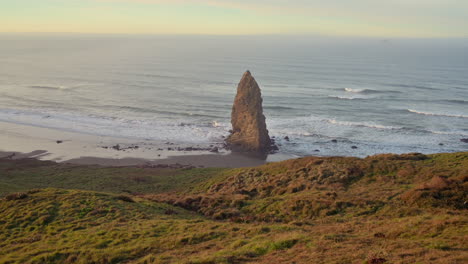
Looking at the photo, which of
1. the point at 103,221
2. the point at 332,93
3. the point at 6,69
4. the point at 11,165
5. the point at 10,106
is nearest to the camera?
the point at 103,221

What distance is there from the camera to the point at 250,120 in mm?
→ 56312

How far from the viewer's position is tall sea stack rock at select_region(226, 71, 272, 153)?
56000mm

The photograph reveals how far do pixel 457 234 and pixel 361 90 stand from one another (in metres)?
94.1

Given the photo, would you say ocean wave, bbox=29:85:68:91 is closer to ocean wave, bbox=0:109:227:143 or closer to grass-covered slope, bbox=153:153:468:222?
ocean wave, bbox=0:109:227:143

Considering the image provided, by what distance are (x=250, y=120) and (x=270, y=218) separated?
3506 cm

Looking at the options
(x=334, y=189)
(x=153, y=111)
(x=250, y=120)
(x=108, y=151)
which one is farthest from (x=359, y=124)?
(x=334, y=189)

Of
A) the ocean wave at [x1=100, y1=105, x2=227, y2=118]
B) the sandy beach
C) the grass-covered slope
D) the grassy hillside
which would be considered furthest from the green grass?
the ocean wave at [x1=100, y1=105, x2=227, y2=118]

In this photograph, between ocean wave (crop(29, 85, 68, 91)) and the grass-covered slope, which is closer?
the grass-covered slope

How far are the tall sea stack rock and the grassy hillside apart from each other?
817 inches

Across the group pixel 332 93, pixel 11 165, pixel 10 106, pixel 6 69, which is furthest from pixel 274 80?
pixel 6 69

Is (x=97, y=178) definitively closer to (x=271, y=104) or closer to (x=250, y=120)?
(x=250, y=120)

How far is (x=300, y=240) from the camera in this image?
15664 millimetres

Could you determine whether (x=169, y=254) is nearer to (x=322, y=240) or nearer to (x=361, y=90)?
(x=322, y=240)

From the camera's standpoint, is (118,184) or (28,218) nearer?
(28,218)
